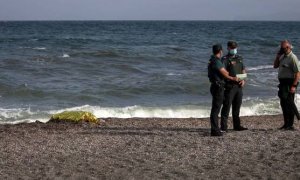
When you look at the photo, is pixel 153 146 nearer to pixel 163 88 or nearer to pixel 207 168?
pixel 207 168

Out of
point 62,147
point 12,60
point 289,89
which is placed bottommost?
point 12,60

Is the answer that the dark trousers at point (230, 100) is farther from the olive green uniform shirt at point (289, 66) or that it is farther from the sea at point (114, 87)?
the sea at point (114, 87)

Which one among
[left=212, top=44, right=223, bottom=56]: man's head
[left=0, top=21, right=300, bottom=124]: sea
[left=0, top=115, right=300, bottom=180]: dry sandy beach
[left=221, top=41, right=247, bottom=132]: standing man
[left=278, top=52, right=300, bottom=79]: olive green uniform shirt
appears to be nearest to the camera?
[left=0, top=115, right=300, bottom=180]: dry sandy beach

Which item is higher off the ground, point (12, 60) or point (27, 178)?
point (27, 178)

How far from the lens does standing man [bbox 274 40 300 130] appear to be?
393 inches

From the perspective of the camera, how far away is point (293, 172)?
7371 millimetres

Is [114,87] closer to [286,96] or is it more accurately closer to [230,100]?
[230,100]

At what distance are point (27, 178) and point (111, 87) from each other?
12.3m

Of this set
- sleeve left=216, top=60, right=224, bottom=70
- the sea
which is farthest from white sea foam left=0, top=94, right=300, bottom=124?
sleeve left=216, top=60, right=224, bottom=70

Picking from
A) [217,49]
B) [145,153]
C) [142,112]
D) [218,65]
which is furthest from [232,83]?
[142,112]

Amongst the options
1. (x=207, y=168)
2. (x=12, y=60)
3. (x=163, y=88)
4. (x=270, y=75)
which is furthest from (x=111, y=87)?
(x=207, y=168)

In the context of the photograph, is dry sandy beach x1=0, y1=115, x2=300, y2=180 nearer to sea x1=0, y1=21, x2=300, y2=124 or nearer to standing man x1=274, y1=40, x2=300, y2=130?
standing man x1=274, y1=40, x2=300, y2=130

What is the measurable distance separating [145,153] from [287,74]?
10.6 ft

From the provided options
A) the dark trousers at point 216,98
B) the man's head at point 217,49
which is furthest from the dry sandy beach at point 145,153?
the man's head at point 217,49
